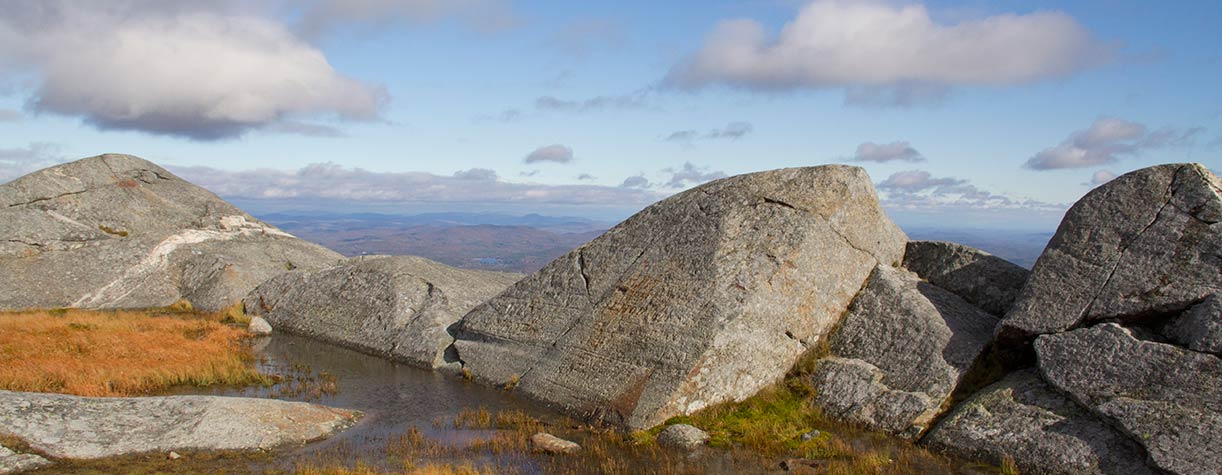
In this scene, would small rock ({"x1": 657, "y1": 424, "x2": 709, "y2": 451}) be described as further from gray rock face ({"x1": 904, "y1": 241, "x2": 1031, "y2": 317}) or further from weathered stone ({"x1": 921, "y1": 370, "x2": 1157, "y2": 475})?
gray rock face ({"x1": 904, "y1": 241, "x2": 1031, "y2": 317})

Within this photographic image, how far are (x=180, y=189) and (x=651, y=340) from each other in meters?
34.7

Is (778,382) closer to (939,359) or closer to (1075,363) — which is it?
(939,359)

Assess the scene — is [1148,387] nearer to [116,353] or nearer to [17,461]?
[17,461]

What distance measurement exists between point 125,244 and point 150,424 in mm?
24356

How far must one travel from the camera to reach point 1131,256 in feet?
52.9

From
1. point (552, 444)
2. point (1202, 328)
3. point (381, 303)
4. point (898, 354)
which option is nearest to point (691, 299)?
point (898, 354)

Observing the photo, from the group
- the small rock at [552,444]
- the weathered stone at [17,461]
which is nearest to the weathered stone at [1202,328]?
the small rock at [552,444]

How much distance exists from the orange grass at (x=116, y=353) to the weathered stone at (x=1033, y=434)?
18.2m

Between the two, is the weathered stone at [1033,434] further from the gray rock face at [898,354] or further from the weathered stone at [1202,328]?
the weathered stone at [1202,328]

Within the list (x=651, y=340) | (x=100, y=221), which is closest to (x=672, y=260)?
(x=651, y=340)

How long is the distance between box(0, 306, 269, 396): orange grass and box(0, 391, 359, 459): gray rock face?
3723mm

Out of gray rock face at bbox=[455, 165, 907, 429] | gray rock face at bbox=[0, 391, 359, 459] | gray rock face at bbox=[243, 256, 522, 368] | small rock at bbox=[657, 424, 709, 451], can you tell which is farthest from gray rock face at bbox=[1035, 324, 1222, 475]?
gray rock face at bbox=[243, 256, 522, 368]

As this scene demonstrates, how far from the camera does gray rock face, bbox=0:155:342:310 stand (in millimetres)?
33156

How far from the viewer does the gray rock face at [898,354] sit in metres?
16.8
